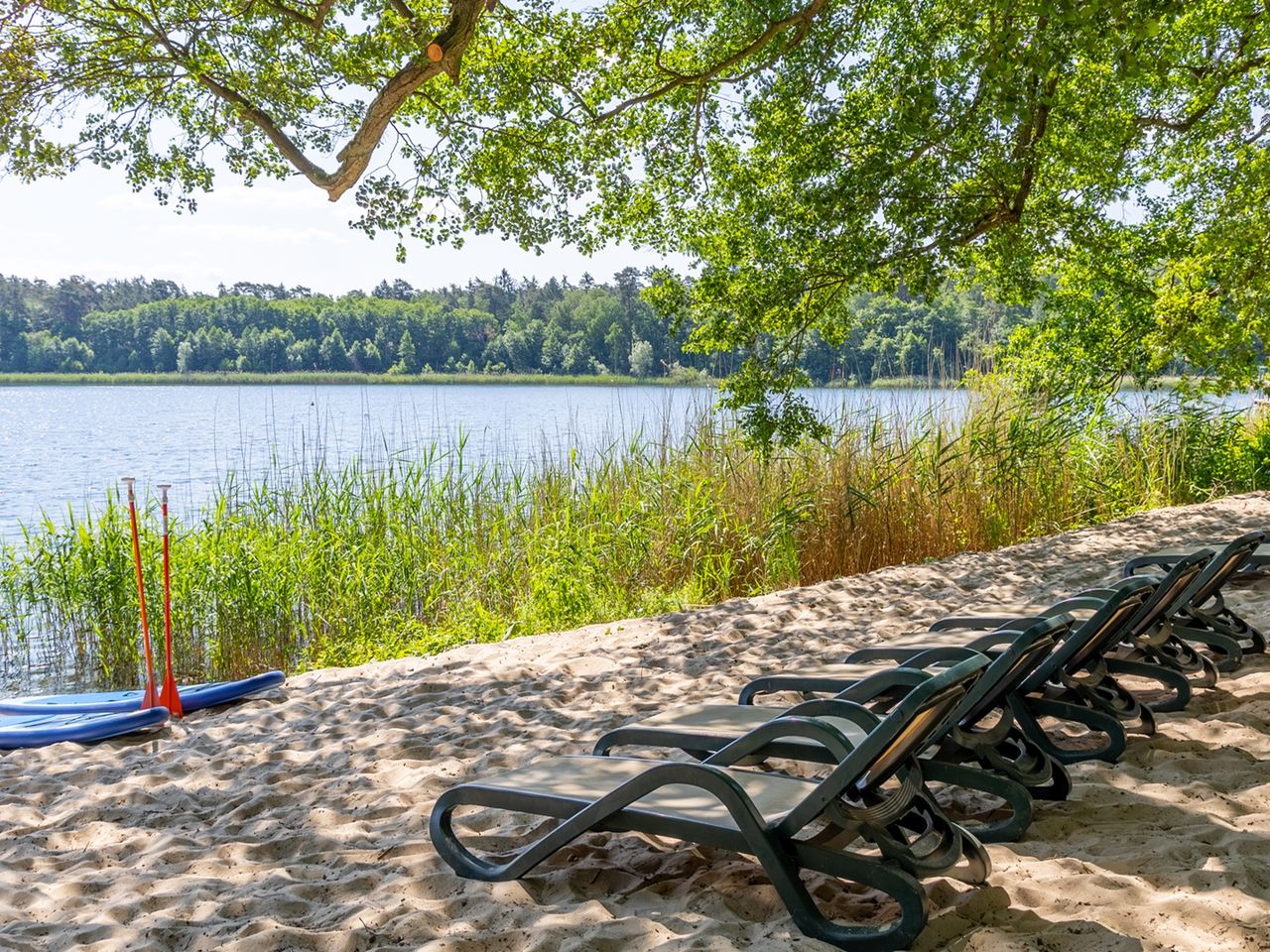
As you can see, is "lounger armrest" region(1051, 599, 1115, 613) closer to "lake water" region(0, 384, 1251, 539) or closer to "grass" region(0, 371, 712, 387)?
"lake water" region(0, 384, 1251, 539)

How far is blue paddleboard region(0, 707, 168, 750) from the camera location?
14.1ft

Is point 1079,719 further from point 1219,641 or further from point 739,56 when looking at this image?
point 739,56

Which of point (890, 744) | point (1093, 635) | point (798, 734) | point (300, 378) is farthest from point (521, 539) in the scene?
point (300, 378)

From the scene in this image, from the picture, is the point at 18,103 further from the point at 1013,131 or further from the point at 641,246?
the point at 1013,131

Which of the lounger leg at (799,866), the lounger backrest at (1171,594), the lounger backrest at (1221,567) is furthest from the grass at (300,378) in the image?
the lounger leg at (799,866)

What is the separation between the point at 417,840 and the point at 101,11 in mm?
6769

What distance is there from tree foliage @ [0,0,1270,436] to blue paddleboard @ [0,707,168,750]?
3814mm

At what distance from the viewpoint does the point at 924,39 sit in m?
7.12

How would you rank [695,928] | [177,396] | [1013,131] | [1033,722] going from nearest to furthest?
[695,928], [1033,722], [1013,131], [177,396]

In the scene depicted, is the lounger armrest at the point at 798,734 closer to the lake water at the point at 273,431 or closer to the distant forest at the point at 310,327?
the lake water at the point at 273,431

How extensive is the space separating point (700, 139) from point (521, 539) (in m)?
3.61

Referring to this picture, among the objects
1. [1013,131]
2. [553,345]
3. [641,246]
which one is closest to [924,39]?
[1013,131]

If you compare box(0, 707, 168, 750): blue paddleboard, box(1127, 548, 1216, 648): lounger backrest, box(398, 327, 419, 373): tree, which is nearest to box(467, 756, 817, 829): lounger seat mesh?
box(1127, 548, 1216, 648): lounger backrest

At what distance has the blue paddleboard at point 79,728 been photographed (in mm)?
4312
